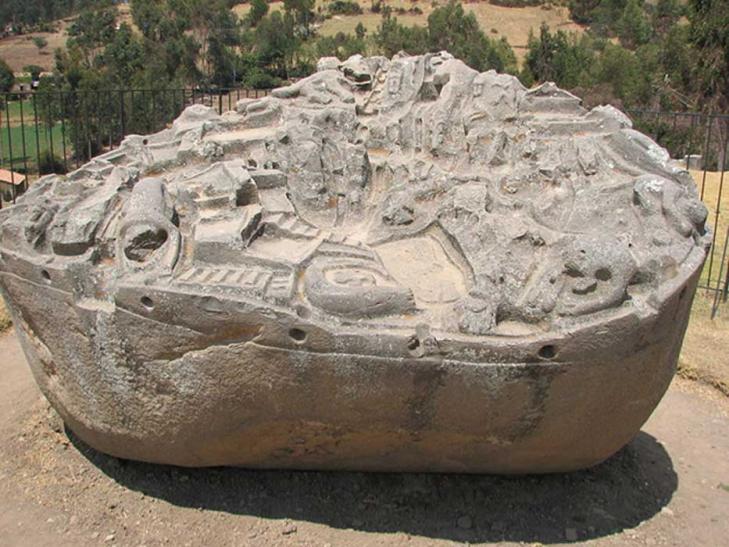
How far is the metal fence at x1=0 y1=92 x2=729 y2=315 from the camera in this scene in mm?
7656

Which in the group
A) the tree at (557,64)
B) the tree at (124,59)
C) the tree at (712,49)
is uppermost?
the tree at (712,49)

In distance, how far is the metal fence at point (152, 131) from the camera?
7.66 m

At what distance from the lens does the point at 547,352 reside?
3.16 m

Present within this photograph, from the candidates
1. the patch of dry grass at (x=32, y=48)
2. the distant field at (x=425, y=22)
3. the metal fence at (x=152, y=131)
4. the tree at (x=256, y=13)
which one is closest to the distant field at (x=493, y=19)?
the distant field at (x=425, y=22)

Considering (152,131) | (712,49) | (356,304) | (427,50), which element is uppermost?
(356,304)

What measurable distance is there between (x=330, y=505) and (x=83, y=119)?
30.7 ft

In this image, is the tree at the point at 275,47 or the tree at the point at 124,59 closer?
the tree at the point at 124,59

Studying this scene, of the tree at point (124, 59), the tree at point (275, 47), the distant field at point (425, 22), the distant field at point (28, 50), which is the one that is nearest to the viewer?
the tree at point (124, 59)

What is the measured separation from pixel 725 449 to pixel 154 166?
146 inches

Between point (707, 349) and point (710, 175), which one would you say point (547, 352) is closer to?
point (707, 349)

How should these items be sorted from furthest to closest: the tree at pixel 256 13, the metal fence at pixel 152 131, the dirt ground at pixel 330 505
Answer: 1. the tree at pixel 256 13
2. the metal fence at pixel 152 131
3. the dirt ground at pixel 330 505

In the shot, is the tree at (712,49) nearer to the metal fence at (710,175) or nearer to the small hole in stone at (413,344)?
the metal fence at (710,175)

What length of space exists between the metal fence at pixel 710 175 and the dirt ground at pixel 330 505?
5.55 ft

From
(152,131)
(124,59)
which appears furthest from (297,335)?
(124,59)
